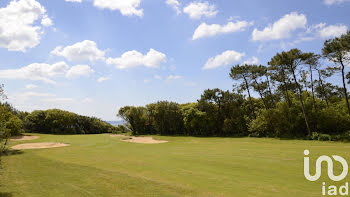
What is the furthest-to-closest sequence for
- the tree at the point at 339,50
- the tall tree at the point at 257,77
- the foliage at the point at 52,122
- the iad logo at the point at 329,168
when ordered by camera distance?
the foliage at the point at 52,122 → the tall tree at the point at 257,77 → the tree at the point at 339,50 → the iad logo at the point at 329,168

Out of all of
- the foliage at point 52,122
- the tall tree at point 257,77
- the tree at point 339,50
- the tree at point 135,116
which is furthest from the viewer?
the foliage at point 52,122

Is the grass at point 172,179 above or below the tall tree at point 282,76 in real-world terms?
below

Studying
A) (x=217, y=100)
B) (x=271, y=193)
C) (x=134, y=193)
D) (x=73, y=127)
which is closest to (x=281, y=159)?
(x=271, y=193)

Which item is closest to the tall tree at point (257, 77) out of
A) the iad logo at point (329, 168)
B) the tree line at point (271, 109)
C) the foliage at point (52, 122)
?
the tree line at point (271, 109)

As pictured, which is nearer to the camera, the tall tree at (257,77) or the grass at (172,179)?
the grass at (172,179)

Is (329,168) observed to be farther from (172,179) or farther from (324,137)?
(324,137)

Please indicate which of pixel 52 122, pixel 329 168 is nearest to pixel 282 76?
pixel 329 168

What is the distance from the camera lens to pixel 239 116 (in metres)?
46.0

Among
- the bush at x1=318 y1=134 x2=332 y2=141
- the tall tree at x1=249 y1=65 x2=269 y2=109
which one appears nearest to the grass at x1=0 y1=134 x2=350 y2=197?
the bush at x1=318 y1=134 x2=332 y2=141

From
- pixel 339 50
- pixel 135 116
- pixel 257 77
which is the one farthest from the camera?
pixel 135 116

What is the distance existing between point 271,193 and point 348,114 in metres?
31.2

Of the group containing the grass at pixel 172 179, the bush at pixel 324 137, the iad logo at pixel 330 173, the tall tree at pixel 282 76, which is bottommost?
the grass at pixel 172 179

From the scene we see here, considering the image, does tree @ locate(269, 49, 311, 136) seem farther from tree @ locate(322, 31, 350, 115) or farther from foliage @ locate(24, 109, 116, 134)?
foliage @ locate(24, 109, 116, 134)

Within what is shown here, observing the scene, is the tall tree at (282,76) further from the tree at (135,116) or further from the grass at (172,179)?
the tree at (135,116)
